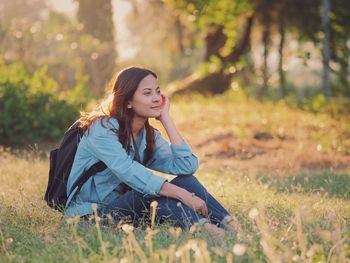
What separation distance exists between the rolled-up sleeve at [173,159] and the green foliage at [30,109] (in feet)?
16.7

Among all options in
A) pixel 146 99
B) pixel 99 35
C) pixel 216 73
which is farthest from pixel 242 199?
pixel 216 73

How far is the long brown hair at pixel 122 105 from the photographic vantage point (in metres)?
4.84

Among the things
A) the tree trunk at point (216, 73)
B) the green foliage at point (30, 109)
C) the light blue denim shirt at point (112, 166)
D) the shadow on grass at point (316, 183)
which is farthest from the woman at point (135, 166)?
the tree trunk at point (216, 73)

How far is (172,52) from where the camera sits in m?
22.0

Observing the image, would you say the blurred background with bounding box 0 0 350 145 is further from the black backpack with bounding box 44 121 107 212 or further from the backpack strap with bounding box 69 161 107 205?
the backpack strap with bounding box 69 161 107 205

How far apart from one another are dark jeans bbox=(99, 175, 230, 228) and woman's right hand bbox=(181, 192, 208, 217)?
3 centimetres

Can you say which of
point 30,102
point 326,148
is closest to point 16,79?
point 30,102

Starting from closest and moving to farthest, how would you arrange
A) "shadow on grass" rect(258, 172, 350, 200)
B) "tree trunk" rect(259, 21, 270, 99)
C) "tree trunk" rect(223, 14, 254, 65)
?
"shadow on grass" rect(258, 172, 350, 200) < "tree trunk" rect(259, 21, 270, 99) < "tree trunk" rect(223, 14, 254, 65)

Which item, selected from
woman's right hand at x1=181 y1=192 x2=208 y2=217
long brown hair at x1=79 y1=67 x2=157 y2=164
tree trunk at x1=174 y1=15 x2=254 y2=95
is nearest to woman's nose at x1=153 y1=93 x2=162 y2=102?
long brown hair at x1=79 y1=67 x2=157 y2=164

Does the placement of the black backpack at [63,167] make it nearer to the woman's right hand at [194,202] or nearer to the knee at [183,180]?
the knee at [183,180]

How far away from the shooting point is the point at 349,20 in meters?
15.1

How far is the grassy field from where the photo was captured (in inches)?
141

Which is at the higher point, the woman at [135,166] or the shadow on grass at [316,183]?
the woman at [135,166]

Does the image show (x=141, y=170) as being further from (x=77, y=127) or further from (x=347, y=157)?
(x=347, y=157)
